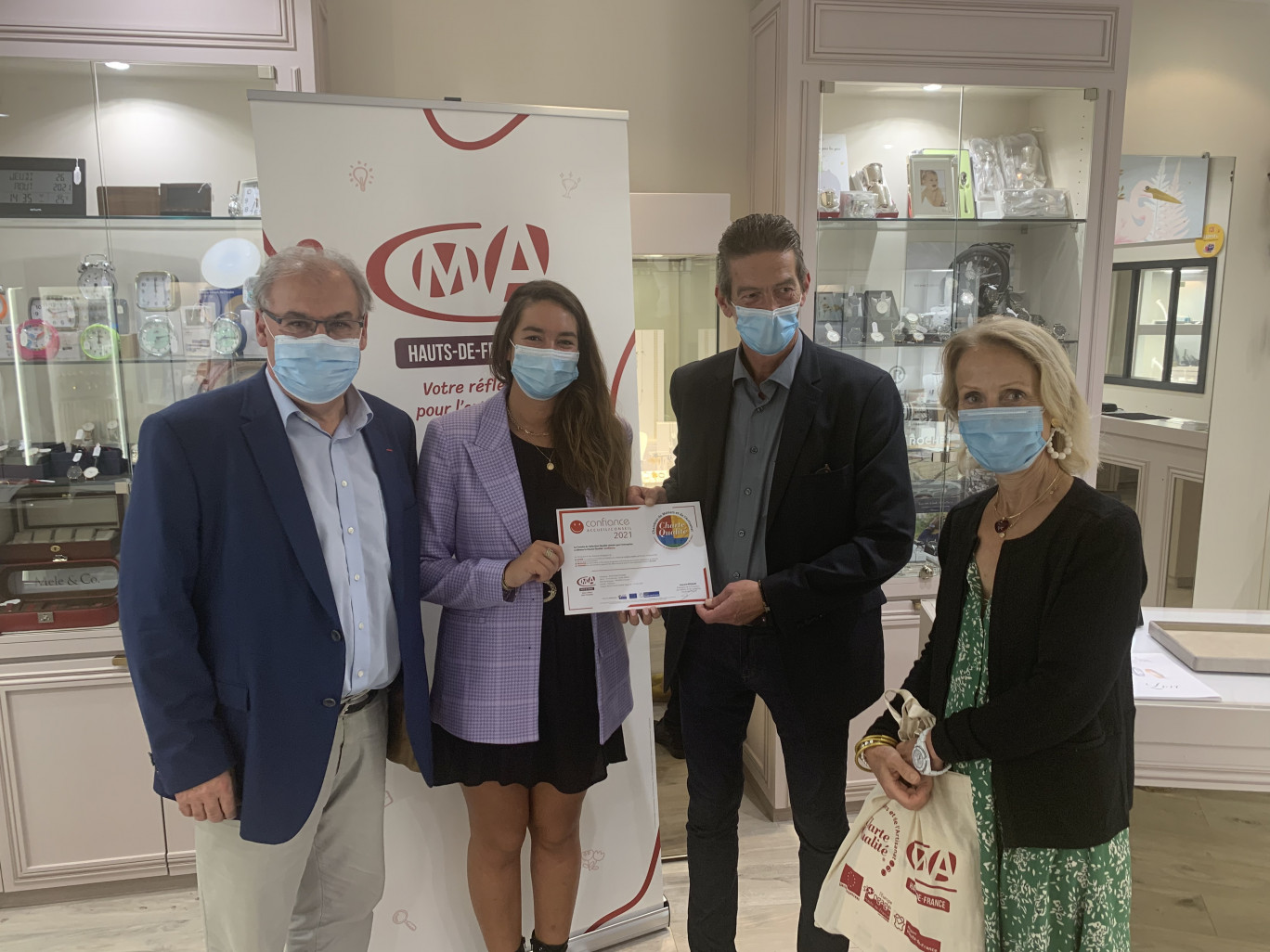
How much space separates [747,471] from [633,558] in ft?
1.07

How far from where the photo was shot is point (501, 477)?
6.04 ft

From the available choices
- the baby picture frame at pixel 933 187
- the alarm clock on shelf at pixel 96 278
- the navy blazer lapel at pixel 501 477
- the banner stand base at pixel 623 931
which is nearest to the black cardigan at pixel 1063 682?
the navy blazer lapel at pixel 501 477

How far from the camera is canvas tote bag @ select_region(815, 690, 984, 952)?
1.43 meters

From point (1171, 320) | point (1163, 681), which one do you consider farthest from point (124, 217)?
point (1171, 320)

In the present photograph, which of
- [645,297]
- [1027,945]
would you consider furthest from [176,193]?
[1027,945]

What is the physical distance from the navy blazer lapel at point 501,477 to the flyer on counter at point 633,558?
0.09m

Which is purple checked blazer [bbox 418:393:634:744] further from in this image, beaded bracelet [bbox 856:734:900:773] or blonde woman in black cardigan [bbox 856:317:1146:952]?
blonde woman in black cardigan [bbox 856:317:1146:952]

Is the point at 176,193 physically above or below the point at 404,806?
above

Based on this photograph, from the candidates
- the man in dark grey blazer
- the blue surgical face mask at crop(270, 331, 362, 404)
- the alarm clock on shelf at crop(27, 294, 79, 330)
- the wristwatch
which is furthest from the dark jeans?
the alarm clock on shelf at crop(27, 294, 79, 330)

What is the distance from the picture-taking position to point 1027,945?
1393 millimetres

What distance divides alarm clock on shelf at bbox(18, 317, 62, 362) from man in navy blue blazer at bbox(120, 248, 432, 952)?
1575 millimetres

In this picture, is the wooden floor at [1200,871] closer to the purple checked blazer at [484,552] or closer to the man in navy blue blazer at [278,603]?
the purple checked blazer at [484,552]

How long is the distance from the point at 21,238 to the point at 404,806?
210 cm

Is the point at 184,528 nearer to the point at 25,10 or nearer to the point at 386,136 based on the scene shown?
the point at 386,136
